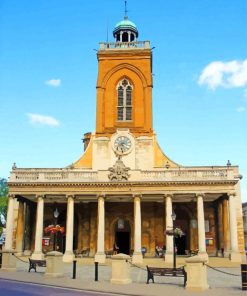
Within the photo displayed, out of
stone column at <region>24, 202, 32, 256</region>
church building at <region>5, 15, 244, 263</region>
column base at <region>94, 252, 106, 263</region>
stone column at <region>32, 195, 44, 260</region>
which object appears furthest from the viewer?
stone column at <region>24, 202, 32, 256</region>

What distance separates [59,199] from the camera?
37562 mm

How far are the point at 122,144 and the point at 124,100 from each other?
18.5 feet

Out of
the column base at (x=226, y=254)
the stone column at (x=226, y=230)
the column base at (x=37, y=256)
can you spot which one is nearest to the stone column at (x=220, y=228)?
the stone column at (x=226, y=230)

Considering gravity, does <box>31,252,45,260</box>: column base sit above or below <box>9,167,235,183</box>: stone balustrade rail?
below

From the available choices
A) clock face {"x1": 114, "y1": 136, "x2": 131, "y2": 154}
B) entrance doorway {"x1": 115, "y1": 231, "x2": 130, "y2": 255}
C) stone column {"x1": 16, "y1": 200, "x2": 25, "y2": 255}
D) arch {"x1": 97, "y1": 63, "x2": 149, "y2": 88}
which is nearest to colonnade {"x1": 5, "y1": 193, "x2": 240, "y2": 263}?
stone column {"x1": 16, "y1": 200, "x2": 25, "y2": 255}

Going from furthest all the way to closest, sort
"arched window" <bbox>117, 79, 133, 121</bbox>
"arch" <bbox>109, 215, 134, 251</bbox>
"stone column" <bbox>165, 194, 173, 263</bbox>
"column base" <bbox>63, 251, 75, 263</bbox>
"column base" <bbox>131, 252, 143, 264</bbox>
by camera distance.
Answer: "arched window" <bbox>117, 79, 133, 121</bbox>, "arch" <bbox>109, 215, 134, 251</bbox>, "column base" <bbox>63, 251, 75, 263</bbox>, "column base" <bbox>131, 252, 143, 264</bbox>, "stone column" <bbox>165, 194, 173, 263</bbox>

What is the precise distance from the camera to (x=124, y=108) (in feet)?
136

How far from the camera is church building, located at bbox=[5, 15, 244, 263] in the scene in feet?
111

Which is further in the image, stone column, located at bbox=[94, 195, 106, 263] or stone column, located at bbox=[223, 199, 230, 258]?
stone column, located at bbox=[223, 199, 230, 258]

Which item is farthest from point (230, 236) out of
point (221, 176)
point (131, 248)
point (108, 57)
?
point (108, 57)

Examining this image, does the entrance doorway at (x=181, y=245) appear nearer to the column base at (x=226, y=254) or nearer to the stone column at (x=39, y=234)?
the column base at (x=226, y=254)

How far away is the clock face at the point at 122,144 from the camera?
38.8 m

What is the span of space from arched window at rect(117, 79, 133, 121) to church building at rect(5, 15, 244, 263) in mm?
113

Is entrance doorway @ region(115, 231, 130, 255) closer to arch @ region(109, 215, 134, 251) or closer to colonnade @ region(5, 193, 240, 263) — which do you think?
arch @ region(109, 215, 134, 251)
